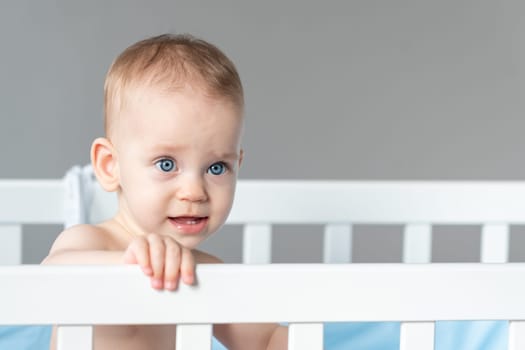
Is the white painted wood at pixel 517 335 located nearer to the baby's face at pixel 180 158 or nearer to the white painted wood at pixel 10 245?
the baby's face at pixel 180 158

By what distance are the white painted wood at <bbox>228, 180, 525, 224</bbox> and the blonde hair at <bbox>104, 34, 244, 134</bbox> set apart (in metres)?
0.50

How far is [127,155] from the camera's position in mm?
1031

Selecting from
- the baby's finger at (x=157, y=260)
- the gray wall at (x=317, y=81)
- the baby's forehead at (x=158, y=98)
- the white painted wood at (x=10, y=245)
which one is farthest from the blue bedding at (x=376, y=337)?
the gray wall at (x=317, y=81)

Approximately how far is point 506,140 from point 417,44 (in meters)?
0.38

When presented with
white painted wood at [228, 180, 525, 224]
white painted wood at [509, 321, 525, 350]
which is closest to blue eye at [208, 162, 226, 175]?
white painted wood at [509, 321, 525, 350]

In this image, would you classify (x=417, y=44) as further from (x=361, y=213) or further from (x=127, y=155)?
(x=127, y=155)

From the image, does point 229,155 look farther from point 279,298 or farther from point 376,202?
point 376,202

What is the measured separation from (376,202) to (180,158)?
631 mm

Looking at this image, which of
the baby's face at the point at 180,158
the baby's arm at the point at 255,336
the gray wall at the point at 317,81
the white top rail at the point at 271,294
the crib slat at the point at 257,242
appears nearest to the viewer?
the white top rail at the point at 271,294

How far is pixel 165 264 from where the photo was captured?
0.81 metres

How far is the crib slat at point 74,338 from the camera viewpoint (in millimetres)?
788

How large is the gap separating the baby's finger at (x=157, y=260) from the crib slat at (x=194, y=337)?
0.15 ft

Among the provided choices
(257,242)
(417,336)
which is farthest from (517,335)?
(257,242)

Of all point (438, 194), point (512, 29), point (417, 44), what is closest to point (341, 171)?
point (417, 44)
